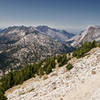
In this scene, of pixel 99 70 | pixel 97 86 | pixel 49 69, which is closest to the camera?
pixel 97 86

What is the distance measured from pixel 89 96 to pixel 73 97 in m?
3.00

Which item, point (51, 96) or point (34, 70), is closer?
point (51, 96)

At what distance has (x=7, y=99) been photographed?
4166 cm

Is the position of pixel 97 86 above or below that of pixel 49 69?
above

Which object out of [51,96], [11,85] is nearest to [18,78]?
[11,85]

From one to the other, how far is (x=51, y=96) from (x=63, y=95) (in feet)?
9.10

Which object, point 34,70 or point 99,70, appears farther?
point 34,70

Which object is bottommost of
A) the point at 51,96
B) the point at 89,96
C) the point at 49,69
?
the point at 49,69

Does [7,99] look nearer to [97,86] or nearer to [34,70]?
[97,86]

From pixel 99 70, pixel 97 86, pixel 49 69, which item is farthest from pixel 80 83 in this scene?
pixel 49 69

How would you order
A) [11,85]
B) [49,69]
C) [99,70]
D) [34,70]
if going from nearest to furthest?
1. [99,70]
2. [49,69]
3. [11,85]
4. [34,70]

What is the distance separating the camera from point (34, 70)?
77.1 metres

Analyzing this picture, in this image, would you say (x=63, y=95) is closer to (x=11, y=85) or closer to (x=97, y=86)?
(x=97, y=86)

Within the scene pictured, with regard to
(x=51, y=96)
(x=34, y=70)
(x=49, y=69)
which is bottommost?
(x=34, y=70)
